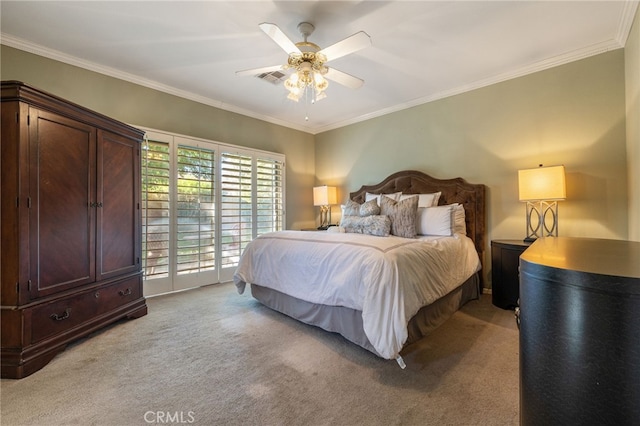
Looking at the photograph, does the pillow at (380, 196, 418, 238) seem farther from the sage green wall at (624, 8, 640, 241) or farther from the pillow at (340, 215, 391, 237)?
the sage green wall at (624, 8, 640, 241)

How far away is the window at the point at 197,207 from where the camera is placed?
3367 mm

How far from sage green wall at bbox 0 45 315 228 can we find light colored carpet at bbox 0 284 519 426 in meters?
2.45

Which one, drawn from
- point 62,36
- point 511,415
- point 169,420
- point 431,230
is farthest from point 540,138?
point 62,36

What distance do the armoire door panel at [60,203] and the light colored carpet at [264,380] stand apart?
61cm

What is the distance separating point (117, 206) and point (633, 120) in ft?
15.1

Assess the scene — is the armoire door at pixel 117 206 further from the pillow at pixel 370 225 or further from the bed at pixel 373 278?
the pillow at pixel 370 225

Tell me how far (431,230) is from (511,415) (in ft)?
6.50

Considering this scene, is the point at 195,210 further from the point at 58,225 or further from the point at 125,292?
the point at 58,225

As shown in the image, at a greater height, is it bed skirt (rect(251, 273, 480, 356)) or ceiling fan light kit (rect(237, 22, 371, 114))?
ceiling fan light kit (rect(237, 22, 371, 114))

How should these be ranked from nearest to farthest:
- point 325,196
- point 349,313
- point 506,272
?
point 349,313
point 506,272
point 325,196

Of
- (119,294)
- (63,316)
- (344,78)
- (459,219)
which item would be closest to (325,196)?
(459,219)

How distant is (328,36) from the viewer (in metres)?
2.52

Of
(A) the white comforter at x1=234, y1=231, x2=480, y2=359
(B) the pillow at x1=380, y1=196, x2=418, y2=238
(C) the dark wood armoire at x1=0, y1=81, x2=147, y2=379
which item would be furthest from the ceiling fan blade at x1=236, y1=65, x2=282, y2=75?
(B) the pillow at x1=380, y1=196, x2=418, y2=238

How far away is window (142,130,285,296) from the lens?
3.37 metres
